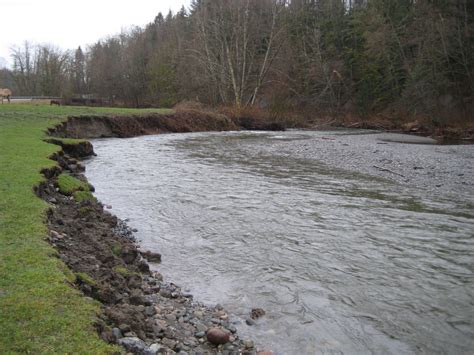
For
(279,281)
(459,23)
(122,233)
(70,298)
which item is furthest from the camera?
(459,23)

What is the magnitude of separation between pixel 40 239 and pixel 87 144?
46.0 ft

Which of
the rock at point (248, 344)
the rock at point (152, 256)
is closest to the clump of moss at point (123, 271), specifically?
the rock at point (152, 256)

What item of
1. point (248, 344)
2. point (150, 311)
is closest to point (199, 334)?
point (248, 344)

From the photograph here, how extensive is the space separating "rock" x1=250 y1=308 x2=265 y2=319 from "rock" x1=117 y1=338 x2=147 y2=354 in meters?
1.71

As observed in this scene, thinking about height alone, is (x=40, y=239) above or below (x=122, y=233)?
above

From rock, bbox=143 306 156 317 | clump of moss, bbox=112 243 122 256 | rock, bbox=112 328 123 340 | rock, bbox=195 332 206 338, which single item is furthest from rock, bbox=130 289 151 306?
clump of moss, bbox=112 243 122 256

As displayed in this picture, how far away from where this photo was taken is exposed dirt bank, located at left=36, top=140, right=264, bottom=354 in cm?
450

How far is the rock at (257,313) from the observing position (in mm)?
5457

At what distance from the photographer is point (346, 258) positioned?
7.32 metres

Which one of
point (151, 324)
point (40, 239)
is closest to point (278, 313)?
point (151, 324)

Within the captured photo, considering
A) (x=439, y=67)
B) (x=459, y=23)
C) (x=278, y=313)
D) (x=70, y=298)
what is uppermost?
(x=459, y=23)

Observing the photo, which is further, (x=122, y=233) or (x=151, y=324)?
(x=122, y=233)

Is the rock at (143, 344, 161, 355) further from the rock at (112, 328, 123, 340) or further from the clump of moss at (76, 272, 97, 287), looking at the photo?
the clump of moss at (76, 272, 97, 287)

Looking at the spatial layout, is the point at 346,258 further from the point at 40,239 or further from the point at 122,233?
the point at 40,239
